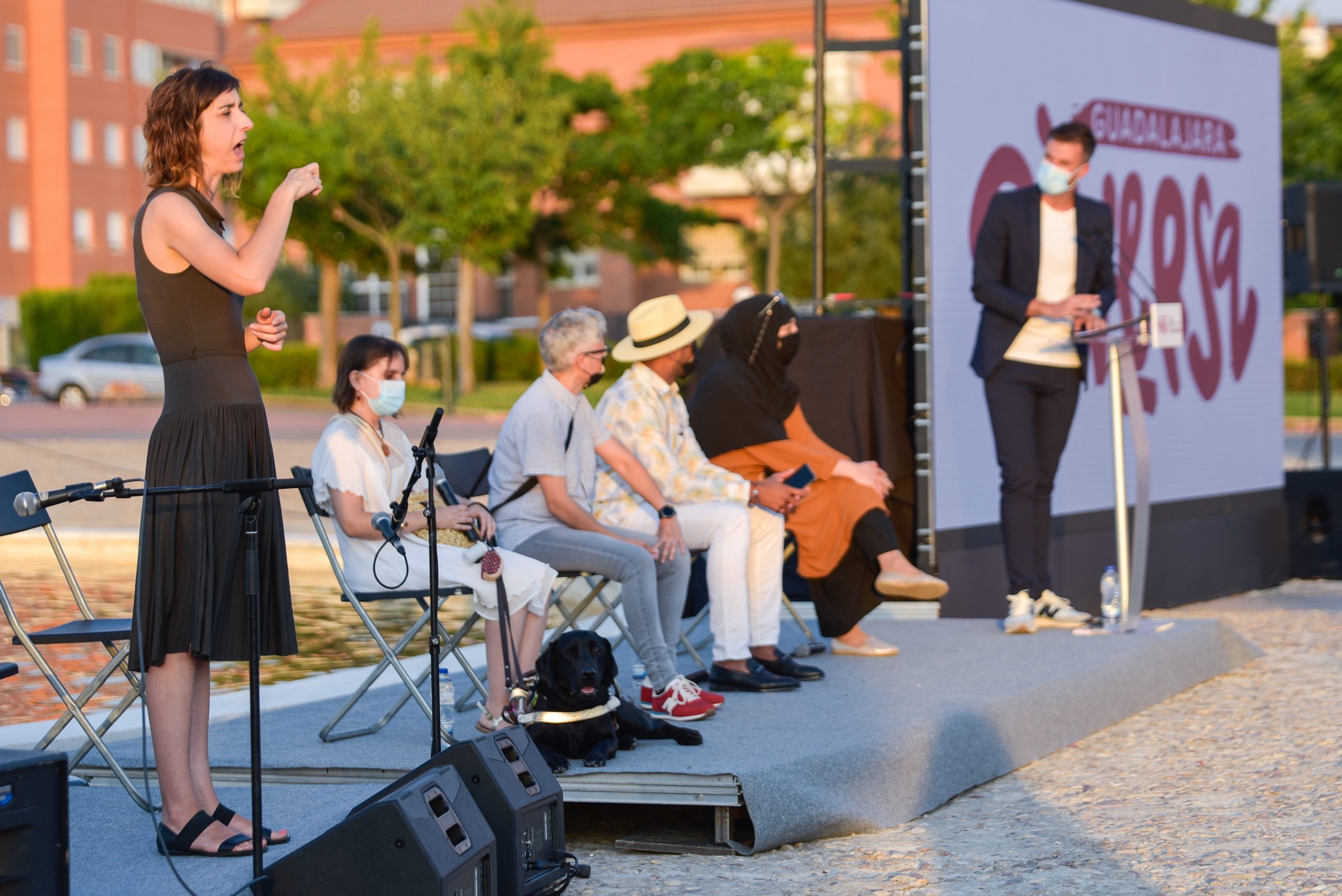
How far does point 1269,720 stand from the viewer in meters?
5.94

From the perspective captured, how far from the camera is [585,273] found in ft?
159

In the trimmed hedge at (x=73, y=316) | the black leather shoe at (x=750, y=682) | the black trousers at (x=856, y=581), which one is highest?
the trimmed hedge at (x=73, y=316)

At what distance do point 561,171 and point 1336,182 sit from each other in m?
25.5

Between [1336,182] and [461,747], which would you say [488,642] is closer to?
[461,747]

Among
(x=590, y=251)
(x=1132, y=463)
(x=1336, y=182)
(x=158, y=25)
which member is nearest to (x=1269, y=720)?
(x=1132, y=463)

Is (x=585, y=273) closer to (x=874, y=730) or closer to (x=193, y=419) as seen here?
(x=874, y=730)

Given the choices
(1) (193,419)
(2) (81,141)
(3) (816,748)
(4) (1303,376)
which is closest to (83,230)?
(2) (81,141)

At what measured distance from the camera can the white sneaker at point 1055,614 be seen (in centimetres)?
686

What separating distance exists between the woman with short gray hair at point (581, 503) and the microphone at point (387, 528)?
71 centimetres

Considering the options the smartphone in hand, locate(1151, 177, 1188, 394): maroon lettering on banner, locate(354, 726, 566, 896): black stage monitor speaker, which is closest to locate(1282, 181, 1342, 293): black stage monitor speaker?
locate(1151, 177, 1188, 394): maroon lettering on banner

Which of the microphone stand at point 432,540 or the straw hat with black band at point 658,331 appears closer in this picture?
the microphone stand at point 432,540

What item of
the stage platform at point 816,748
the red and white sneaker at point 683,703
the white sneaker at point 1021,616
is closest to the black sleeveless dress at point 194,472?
the stage platform at point 816,748

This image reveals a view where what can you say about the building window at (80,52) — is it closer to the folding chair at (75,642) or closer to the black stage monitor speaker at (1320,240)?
the black stage monitor speaker at (1320,240)

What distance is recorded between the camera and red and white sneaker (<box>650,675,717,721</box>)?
16.4 feet
